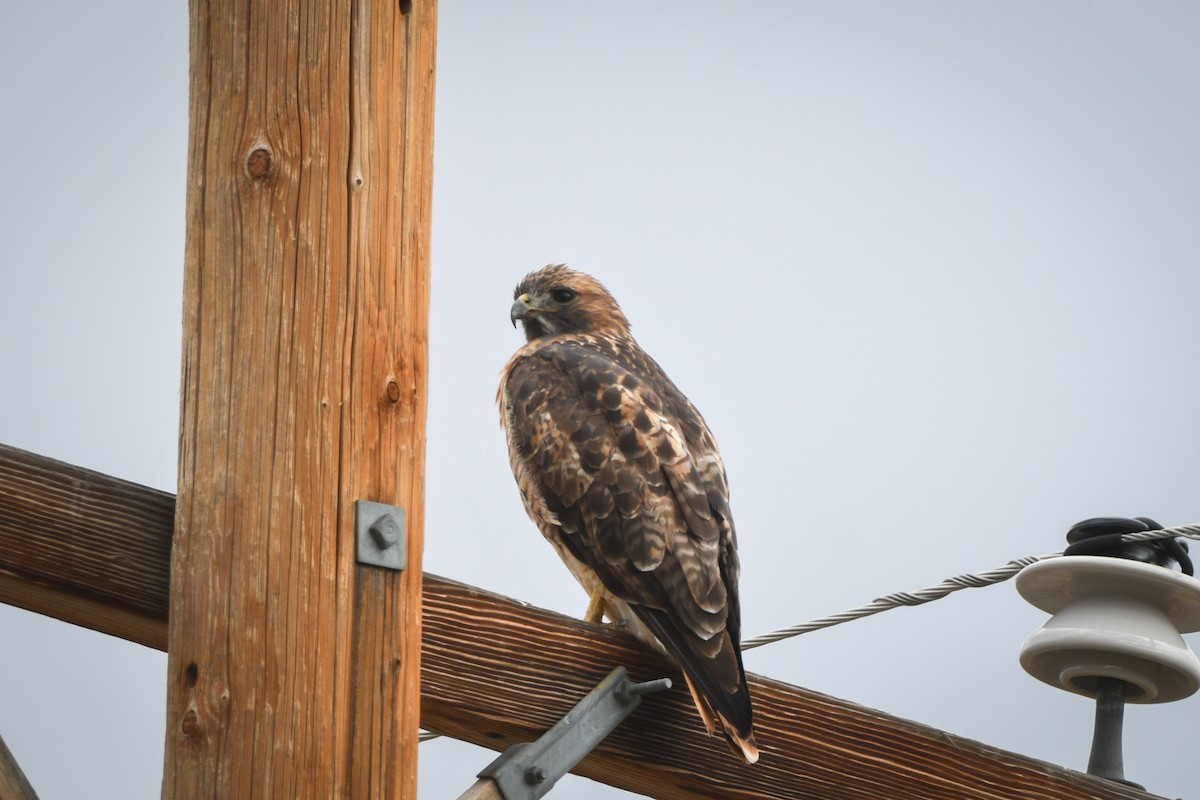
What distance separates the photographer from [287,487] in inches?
102

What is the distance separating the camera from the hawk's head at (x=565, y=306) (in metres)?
6.27

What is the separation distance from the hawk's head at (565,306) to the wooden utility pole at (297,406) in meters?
3.43

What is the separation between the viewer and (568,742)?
3.13m

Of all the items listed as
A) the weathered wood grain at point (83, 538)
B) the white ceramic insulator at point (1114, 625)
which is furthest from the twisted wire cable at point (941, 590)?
the weathered wood grain at point (83, 538)

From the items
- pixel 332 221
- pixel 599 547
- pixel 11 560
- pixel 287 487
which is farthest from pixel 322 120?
pixel 599 547

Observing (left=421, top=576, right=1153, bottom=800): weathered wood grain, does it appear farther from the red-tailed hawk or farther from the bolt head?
the bolt head

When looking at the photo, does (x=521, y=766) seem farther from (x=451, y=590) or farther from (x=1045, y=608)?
(x=1045, y=608)

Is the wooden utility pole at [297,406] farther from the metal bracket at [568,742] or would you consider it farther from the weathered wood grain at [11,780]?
the metal bracket at [568,742]

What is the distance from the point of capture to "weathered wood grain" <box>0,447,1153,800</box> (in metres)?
2.65

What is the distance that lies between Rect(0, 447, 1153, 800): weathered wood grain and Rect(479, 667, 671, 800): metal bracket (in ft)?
0.23

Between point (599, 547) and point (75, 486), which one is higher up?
point (599, 547)

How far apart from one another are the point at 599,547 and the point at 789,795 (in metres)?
0.91

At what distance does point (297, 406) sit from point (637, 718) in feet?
4.26

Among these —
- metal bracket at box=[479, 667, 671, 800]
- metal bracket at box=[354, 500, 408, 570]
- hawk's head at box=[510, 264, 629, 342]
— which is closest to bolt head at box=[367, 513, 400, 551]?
metal bracket at box=[354, 500, 408, 570]
